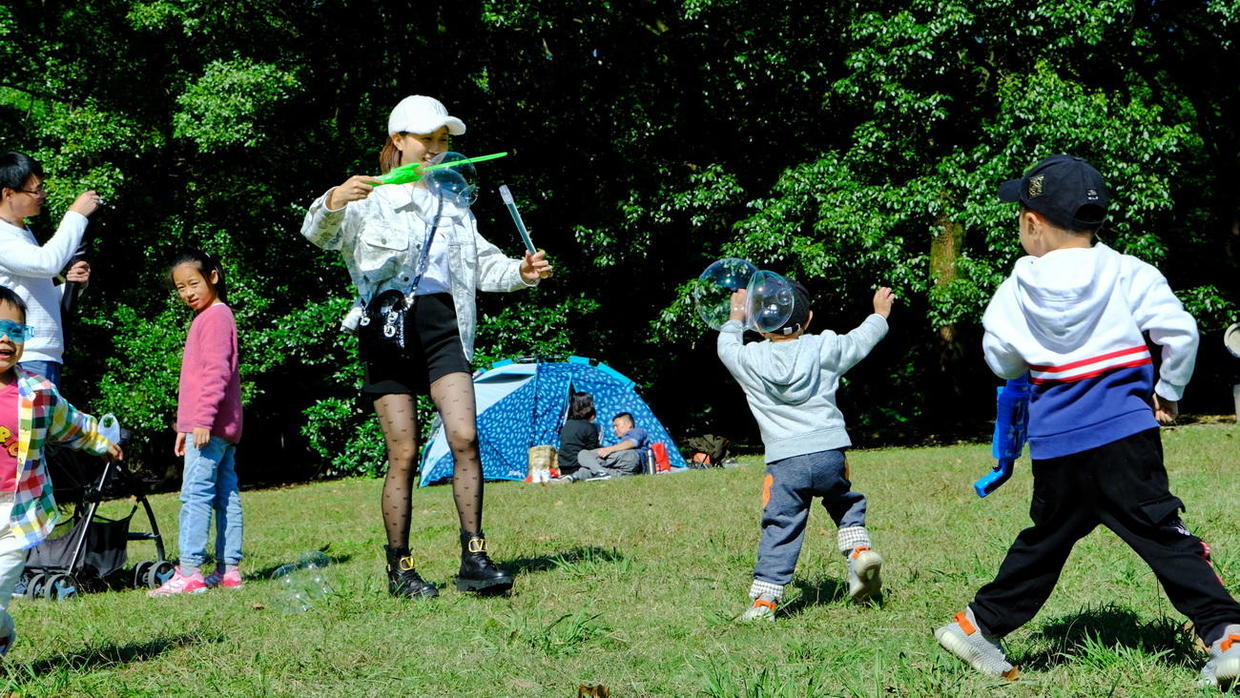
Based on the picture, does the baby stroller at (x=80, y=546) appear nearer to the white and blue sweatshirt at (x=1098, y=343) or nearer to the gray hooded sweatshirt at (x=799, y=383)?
the gray hooded sweatshirt at (x=799, y=383)

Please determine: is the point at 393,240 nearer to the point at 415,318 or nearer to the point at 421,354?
the point at 415,318

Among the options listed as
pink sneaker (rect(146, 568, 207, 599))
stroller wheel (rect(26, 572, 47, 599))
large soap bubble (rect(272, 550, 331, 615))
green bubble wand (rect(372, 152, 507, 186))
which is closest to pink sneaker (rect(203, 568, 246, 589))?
pink sneaker (rect(146, 568, 207, 599))

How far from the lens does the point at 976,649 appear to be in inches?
124

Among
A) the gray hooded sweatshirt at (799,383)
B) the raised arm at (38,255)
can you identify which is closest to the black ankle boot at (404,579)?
the gray hooded sweatshirt at (799,383)

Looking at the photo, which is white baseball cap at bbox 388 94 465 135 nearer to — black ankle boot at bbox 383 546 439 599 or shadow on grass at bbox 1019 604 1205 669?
black ankle boot at bbox 383 546 439 599

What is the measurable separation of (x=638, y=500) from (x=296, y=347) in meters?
9.63

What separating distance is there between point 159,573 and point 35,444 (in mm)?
2443

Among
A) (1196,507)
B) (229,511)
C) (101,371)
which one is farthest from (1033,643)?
(101,371)

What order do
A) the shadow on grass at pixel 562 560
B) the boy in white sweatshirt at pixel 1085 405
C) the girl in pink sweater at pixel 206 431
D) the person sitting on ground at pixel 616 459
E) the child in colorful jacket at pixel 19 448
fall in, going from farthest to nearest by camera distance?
the person sitting on ground at pixel 616 459
the girl in pink sweater at pixel 206 431
the shadow on grass at pixel 562 560
the child in colorful jacket at pixel 19 448
the boy in white sweatshirt at pixel 1085 405

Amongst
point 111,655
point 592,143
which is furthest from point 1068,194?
point 592,143

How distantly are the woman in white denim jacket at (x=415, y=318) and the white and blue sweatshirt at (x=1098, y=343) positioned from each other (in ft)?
7.26

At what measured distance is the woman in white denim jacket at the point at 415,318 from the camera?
4.70 m

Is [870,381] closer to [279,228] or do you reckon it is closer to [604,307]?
[604,307]

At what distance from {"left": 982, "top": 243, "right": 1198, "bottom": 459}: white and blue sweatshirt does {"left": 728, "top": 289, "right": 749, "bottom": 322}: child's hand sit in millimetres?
1525
